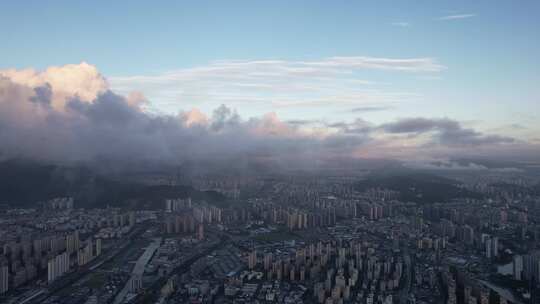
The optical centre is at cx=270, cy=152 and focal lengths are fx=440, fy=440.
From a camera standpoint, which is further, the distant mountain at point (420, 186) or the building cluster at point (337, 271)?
the distant mountain at point (420, 186)

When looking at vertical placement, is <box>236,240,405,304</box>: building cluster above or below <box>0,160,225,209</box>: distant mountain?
below

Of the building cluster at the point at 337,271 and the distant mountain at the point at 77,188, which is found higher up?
the distant mountain at the point at 77,188

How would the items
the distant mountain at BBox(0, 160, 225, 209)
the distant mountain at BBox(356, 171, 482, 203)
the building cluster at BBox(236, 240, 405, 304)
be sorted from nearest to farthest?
1. the building cluster at BBox(236, 240, 405, 304)
2. the distant mountain at BBox(0, 160, 225, 209)
3. the distant mountain at BBox(356, 171, 482, 203)

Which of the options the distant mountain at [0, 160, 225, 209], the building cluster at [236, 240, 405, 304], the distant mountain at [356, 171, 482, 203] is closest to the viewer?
the building cluster at [236, 240, 405, 304]

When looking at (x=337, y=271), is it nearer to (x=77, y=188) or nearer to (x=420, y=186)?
(x=77, y=188)

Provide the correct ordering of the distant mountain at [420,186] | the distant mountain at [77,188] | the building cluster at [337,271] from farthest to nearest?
1. the distant mountain at [420,186]
2. the distant mountain at [77,188]
3. the building cluster at [337,271]
